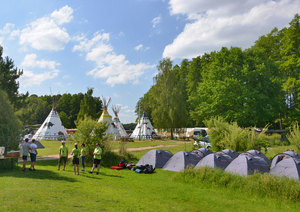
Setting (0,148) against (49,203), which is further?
(0,148)

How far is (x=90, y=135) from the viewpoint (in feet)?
53.1

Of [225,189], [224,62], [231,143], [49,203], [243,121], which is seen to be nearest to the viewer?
[49,203]

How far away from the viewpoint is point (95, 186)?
31.9 feet

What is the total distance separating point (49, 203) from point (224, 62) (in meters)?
28.9

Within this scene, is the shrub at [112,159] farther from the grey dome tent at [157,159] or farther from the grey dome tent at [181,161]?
the grey dome tent at [181,161]

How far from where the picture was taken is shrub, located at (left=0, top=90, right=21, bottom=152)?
41.8ft

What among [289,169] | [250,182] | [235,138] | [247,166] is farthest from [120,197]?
[235,138]

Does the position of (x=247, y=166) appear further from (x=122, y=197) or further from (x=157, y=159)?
(x=122, y=197)

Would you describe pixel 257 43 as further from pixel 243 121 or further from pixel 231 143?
pixel 231 143

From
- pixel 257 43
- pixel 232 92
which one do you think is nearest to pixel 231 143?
pixel 232 92

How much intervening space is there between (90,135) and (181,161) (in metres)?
6.31

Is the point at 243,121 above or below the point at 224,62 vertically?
below

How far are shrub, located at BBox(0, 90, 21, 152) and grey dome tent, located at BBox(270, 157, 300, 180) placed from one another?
13320 mm

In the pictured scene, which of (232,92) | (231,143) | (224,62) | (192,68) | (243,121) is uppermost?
(192,68)
